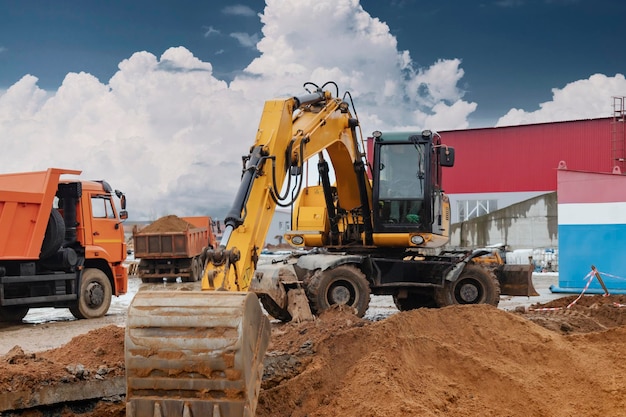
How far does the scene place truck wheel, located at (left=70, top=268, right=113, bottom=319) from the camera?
47.3ft

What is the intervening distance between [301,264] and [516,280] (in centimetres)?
395

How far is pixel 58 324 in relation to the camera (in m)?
13.8

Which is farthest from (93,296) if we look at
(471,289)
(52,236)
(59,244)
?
(471,289)

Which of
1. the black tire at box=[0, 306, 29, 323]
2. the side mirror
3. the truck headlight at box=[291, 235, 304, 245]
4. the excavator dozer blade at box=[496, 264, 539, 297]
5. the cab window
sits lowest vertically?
the black tire at box=[0, 306, 29, 323]

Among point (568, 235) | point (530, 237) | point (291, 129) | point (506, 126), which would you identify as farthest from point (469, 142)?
point (291, 129)

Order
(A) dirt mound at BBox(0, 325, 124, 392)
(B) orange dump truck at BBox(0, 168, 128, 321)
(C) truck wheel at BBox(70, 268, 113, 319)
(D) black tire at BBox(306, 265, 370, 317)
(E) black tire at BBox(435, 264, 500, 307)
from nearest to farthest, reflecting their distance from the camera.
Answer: (A) dirt mound at BBox(0, 325, 124, 392) < (D) black tire at BBox(306, 265, 370, 317) < (E) black tire at BBox(435, 264, 500, 307) < (B) orange dump truck at BBox(0, 168, 128, 321) < (C) truck wheel at BBox(70, 268, 113, 319)

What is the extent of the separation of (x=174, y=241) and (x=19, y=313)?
31.6 feet

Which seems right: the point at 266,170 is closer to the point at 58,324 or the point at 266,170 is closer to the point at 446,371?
the point at 446,371

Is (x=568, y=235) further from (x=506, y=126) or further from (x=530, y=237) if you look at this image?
(x=506, y=126)

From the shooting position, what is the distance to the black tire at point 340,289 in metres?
11.3

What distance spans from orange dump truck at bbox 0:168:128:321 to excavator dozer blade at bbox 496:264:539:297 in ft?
26.2

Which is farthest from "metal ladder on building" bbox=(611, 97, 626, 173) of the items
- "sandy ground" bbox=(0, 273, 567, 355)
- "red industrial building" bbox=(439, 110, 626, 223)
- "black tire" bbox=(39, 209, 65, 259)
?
"black tire" bbox=(39, 209, 65, 259)

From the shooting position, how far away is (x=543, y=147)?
119ft

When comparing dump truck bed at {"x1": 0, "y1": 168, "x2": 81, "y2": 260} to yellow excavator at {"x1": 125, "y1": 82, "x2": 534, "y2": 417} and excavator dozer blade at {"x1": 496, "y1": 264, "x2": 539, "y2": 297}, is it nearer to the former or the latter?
yellow excavator at {"x1": 125, "y1": 82, "x2": 534, "y2": 417}
